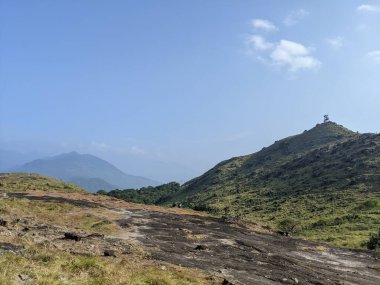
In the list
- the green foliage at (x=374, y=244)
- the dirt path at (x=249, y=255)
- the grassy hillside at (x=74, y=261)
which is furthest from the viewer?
the green foliage at (x=374, y=244)

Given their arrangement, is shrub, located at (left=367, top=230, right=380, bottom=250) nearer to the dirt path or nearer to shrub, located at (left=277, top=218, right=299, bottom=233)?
the dirt path

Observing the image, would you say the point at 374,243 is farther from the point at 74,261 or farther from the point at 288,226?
the point at 74,261

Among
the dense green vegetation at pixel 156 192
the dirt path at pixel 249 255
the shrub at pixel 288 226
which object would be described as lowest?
the dirt path at pixel 249 255

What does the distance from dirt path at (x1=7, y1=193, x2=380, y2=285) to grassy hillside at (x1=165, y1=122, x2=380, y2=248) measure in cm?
1161

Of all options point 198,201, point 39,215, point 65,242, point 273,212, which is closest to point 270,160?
point 198,201

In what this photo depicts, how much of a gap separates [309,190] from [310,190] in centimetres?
35

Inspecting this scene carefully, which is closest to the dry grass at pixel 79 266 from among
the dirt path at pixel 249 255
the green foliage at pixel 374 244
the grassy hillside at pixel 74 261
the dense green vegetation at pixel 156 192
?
the grassy hillside at pixel 74 261

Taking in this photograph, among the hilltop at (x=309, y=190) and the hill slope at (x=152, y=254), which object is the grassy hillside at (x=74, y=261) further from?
the hilltop at (x=309, y=190)

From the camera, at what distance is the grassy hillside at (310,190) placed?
62.9 m

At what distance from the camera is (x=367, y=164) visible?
101 meters

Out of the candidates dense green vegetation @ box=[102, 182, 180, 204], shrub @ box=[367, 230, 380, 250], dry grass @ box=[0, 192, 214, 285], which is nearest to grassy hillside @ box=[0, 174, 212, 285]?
dry grass @ box=[0, 192, 214, 285]

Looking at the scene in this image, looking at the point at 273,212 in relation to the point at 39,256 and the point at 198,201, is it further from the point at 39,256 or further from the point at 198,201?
the point at 39,256

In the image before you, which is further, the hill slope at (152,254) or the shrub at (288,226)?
the shrub at (288,226)

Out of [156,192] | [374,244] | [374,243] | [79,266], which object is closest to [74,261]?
[79,266]
